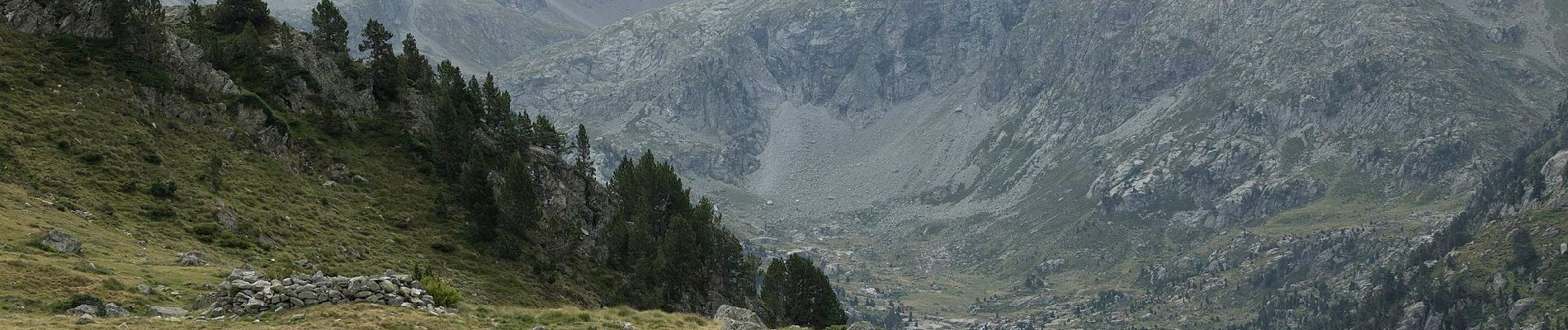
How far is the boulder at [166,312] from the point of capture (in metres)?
38.5

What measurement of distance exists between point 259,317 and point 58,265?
1202 centimetres

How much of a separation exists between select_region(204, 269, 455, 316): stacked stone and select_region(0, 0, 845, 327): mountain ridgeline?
2.77 metres

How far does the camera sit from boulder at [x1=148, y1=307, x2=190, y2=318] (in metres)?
38.5

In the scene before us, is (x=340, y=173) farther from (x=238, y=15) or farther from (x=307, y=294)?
(x=307, y=294)

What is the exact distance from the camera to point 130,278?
142 feet

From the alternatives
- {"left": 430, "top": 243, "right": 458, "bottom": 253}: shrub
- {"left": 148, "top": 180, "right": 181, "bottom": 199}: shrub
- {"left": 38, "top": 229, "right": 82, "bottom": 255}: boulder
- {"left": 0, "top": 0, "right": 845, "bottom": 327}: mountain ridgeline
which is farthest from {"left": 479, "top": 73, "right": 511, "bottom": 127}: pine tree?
{"left": 38, "top": 229, "right": 82, "bottom": 255}: boulder

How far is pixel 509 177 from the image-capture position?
8594 cm

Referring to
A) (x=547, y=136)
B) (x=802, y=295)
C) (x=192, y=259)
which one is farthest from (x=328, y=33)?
(x=192, y=259)

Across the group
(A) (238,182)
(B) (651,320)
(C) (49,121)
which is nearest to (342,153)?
(A) (238,182)

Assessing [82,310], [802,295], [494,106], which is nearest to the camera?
[82,310]

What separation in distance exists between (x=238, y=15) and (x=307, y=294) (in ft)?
243

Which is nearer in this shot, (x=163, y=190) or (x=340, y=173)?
(x=163, y=190)

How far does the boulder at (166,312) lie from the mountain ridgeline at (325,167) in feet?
25.6

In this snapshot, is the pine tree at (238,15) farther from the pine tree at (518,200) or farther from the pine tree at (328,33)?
the pine tree at (518,200)
